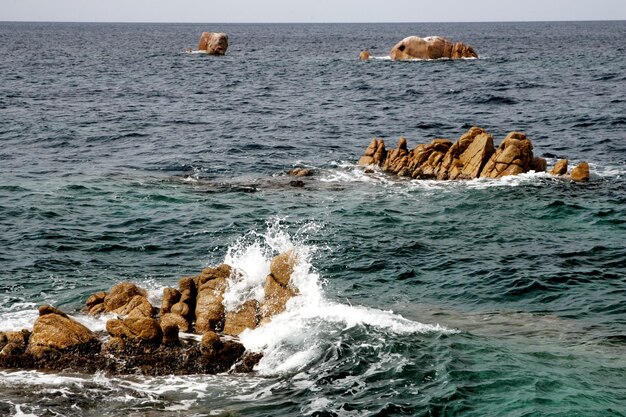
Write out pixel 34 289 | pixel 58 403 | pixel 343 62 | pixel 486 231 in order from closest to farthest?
pixel 58 403
pixel 34 289
pixel 486 231
pixel 343 62

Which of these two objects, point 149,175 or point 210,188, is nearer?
point 210,188

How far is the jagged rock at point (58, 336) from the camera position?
17.9 metres

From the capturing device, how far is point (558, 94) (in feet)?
222

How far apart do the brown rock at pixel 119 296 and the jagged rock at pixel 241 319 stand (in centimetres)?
288

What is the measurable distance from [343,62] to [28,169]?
78269mm

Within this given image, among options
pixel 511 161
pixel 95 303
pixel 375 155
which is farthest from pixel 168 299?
pixel 375 155

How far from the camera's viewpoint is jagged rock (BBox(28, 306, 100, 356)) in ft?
58.7

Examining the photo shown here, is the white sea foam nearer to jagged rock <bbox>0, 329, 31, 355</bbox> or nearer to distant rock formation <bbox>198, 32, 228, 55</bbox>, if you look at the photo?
jagged rock <bbox>0, 329, 31, 355</bbox>

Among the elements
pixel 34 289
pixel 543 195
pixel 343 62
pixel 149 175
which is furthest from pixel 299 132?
pixel 343 62

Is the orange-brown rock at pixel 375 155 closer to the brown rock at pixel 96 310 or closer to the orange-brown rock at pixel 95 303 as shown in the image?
the orange-brown rock at pixel 95 303

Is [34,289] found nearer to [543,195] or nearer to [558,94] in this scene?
[543,195]

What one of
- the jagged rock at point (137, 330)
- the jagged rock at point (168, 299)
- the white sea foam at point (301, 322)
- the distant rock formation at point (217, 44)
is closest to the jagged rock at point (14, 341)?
the jagged rock at point (137, 330)

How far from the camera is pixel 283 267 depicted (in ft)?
70.5

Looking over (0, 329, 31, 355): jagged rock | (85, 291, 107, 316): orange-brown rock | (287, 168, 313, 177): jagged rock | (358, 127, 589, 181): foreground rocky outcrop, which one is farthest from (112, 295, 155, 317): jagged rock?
(358, 127, 589, 181): foreground rocky outcrop
